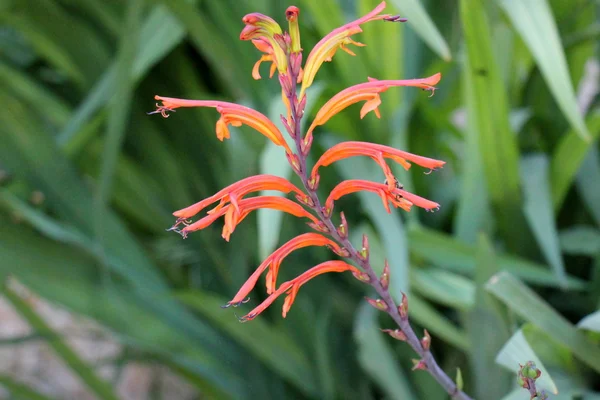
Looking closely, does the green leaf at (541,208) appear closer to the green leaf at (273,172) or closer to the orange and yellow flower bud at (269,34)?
the green leaf at (273,172)

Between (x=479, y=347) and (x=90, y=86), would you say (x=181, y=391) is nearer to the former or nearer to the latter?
(x=90, y=86)

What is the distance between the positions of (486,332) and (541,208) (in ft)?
0.49

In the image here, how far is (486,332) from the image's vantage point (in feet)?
1.81

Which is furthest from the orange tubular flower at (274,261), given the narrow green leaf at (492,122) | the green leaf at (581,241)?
the green leaf at (581,241)

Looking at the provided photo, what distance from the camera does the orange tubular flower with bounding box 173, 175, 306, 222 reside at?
23 centimetres

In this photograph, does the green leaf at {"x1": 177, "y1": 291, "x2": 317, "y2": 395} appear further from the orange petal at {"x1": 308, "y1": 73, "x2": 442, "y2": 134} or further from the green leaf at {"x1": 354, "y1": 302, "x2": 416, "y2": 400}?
the orange petal at {"x1": 308, "y1": 73, "x2": 442, "y2": 134}

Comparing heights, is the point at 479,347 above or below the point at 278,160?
below

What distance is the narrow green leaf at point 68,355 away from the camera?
0.84 metres

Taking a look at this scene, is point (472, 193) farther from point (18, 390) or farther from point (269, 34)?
point (18, 390)

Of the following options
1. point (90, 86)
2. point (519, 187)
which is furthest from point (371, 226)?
point (90, 86)

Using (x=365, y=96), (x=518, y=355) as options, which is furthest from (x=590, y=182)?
(x=365, y=96)

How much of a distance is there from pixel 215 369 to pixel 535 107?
1.63ft

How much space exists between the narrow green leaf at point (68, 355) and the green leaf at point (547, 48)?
65cm

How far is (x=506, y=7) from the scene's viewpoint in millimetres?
573
